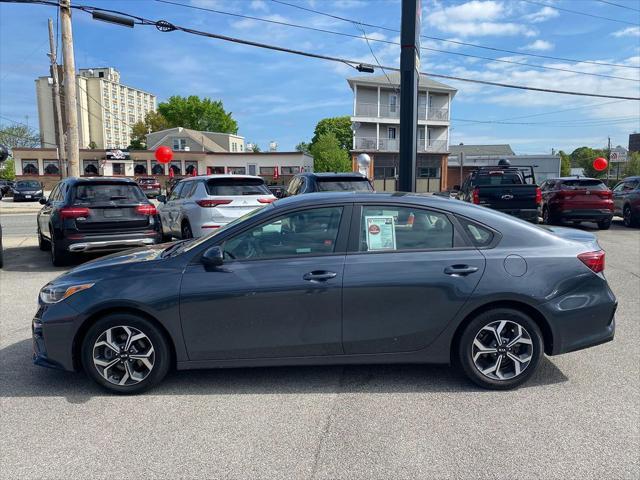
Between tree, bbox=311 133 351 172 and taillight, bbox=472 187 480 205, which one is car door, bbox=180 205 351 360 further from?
tree, bbox=311 133 351 172

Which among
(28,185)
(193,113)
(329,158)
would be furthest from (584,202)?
(193,113)

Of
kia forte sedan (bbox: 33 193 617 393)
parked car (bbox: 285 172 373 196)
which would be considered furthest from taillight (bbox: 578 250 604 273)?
parked car (bbox: 285 172 373 196)

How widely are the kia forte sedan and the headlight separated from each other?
0.01 m

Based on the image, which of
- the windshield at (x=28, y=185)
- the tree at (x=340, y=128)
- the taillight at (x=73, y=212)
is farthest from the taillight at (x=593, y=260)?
the tree at (x=340, y=128)

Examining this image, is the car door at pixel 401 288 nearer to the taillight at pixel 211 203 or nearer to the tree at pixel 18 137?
the taillight at pixel 211 203

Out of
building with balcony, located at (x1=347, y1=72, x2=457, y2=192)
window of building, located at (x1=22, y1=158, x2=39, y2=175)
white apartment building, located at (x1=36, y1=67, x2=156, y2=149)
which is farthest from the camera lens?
white apartment building, located at (x1=36, y1=67, x2=156, y2=149)

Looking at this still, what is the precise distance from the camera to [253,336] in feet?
12.1

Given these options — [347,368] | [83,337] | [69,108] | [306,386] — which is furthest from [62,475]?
[69,108]

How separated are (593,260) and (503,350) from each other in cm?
104

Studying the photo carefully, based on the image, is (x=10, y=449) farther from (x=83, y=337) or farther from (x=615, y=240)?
(x=615, y=240)

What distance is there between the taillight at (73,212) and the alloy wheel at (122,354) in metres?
5.43

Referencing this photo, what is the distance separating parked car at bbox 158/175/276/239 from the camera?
9.36m

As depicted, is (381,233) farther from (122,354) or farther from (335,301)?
(122,354)

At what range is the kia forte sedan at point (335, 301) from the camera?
144 inches
